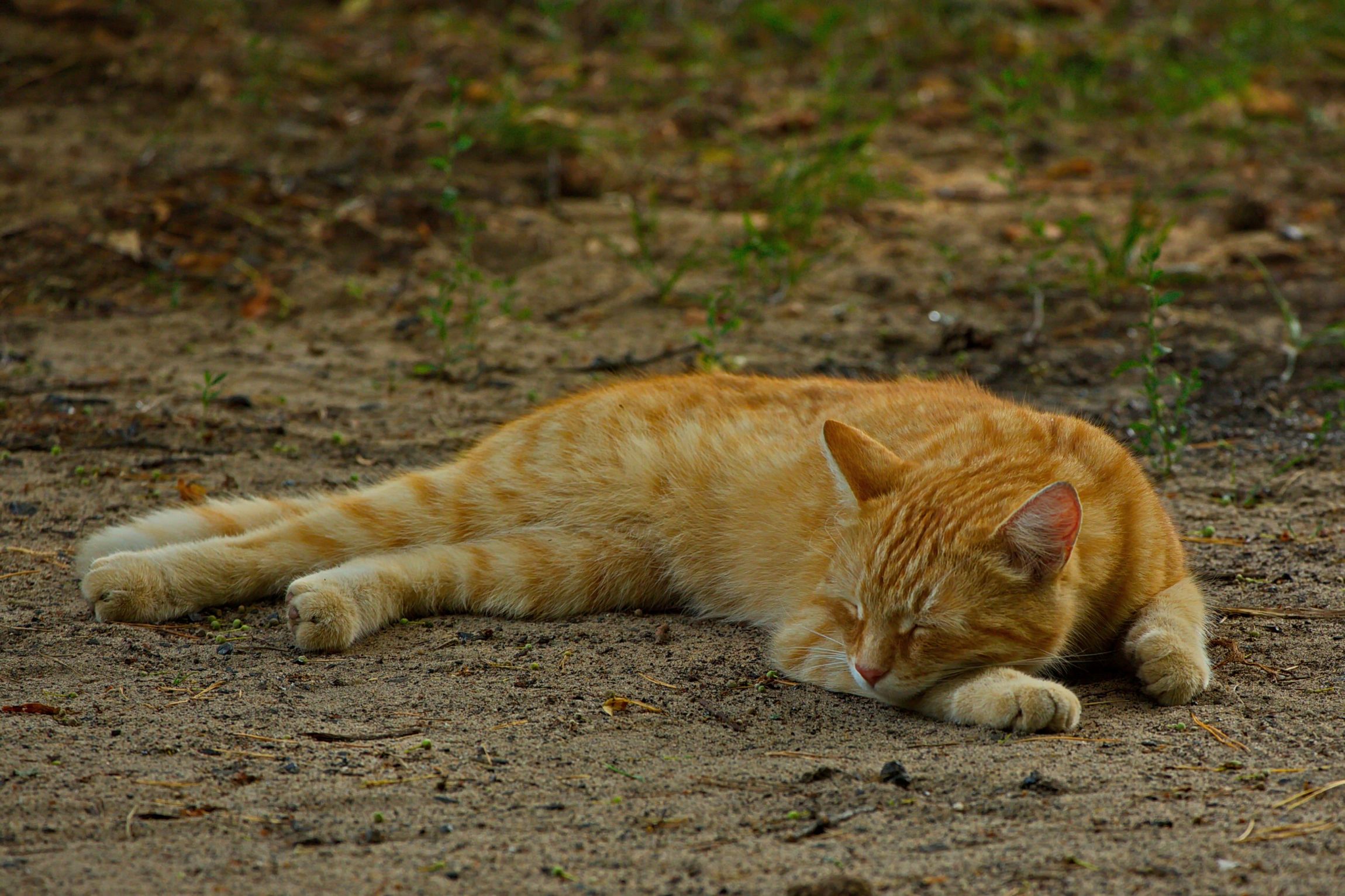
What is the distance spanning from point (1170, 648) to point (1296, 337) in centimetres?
321

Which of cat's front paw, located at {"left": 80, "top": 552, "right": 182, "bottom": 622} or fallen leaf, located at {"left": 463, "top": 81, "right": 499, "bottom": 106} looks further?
fallen leaf, located at {"left": 463, "top": 81, "right": 499, "bottom": 106}

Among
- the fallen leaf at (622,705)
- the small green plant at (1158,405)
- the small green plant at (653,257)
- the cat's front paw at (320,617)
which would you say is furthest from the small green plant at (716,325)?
the fallen leaf at (622,705)

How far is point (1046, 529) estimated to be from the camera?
332 centimetres

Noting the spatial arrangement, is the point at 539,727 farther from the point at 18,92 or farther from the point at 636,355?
the point at 18,92

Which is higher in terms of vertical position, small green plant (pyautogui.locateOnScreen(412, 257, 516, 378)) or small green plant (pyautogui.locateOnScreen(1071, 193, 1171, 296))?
small green plant (pyautogui.locateOnScreen(1071, 193, 1171, 296))

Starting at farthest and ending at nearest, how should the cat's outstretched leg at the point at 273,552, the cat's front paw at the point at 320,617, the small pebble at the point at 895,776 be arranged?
the cat's outstretched leg at the point at 273,552, the cat's front paw at the point at 320,617, the small pebble at the point at 895,776

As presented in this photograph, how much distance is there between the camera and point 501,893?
256 cm

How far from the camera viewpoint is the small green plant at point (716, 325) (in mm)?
5852

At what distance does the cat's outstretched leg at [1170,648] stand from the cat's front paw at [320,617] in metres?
2.37

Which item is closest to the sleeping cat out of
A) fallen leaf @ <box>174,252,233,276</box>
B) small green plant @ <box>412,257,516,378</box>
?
small green plant @ <box>412,257,516,378</box>

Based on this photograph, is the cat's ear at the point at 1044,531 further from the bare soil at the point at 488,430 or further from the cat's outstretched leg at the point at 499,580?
the cat's outstretched leg at the point at 499,580

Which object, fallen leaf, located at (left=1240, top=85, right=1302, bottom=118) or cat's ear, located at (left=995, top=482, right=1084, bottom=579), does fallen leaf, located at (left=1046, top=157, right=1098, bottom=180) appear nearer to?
fallen leaf, located at (left=1240, top=85, right=1302, bottom=118)

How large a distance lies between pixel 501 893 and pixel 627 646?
154 cm

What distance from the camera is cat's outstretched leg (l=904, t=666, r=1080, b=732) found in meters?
3.32
